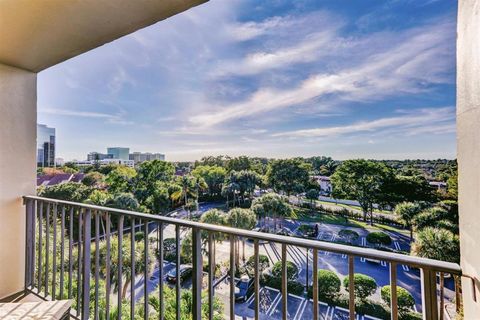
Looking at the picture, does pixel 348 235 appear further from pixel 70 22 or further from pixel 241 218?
pixel 70 22

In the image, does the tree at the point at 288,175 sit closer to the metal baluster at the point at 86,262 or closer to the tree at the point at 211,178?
the tree at the point at 211,178

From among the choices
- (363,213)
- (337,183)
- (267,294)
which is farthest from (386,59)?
(267,294)

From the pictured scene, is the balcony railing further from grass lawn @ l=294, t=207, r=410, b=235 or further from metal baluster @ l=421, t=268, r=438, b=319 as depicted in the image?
grass lawn @ l=294, t=207, r=410, b=235

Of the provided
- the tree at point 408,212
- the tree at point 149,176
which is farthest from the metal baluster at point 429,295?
the tree at point 149,176

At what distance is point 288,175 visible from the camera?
12.1 m

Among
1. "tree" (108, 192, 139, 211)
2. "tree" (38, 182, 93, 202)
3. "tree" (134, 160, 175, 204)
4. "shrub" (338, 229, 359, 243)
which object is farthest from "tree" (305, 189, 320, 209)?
"tree" (38, 182, 93, 202)

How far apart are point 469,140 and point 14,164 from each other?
10.9 ft

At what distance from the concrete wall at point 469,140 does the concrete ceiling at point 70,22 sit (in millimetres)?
1345

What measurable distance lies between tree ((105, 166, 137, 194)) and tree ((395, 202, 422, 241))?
408 inches

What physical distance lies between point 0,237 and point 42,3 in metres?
2.14

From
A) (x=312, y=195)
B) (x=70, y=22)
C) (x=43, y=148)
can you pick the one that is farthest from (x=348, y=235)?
(x=70, y=22)

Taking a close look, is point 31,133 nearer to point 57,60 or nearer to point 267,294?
point 57,60

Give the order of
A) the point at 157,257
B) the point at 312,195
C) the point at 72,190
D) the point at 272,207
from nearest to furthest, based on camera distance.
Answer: the point at 157,257 → the point at 72,190 → the point at 312,195 → the point at 272,207

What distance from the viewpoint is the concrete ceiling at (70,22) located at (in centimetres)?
146
